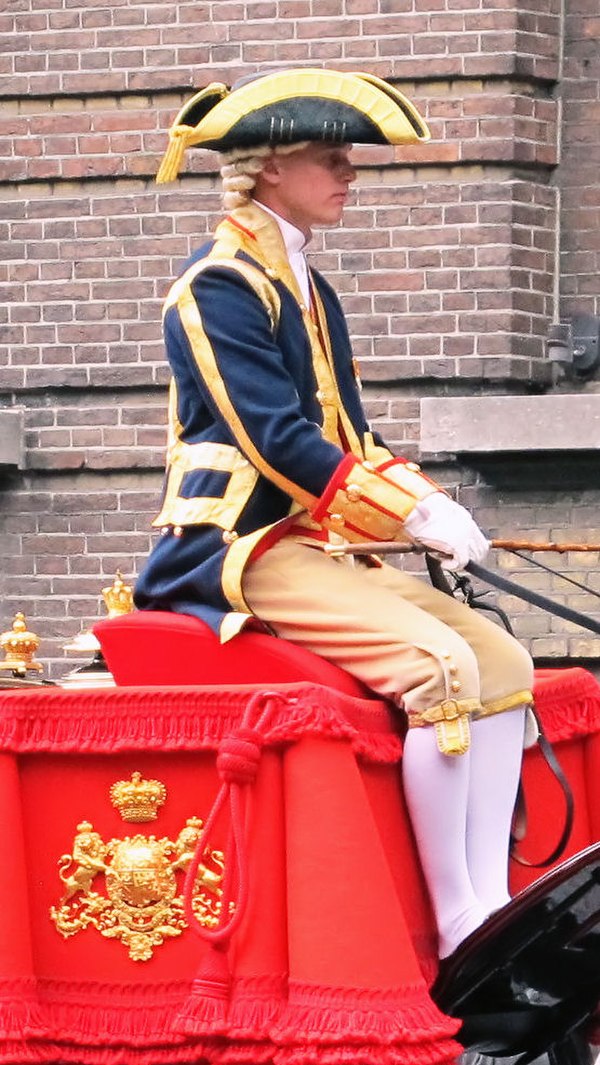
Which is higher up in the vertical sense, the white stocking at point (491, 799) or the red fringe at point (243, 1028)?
the white stocking at point (491, 799)

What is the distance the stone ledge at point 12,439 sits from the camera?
338 inches

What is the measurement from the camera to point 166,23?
8539 mm

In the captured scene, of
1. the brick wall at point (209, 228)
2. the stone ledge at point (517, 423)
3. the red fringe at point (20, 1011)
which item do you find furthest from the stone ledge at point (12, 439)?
the red fringe at point (20, 1011)

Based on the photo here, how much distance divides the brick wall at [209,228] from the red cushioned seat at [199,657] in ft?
11.5

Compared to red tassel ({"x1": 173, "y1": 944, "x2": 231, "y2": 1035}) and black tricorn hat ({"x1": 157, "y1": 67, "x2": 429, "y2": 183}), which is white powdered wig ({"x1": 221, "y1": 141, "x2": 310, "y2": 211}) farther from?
red tassel ({"x1": 173, "y1": 944, "x2": 231, "y2": 1035})

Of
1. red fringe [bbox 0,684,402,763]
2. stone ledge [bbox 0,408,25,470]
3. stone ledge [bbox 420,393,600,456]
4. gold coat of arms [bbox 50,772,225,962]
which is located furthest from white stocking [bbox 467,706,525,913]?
stone ledge [bbox 0,408,25,470]

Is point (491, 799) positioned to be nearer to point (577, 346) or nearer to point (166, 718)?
point (166, 718)

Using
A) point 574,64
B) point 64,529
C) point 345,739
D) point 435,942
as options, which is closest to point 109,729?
point 345,739

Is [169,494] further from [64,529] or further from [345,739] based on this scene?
[64,529]

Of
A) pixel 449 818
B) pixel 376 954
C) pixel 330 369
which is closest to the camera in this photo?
pixel 376 954

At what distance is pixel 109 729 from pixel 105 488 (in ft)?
12.9

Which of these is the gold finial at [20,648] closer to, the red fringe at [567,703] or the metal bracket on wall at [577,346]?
the red fringe at [567,703]

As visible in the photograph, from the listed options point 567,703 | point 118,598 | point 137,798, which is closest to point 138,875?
point 137,798

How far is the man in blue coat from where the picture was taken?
15.9 ft
